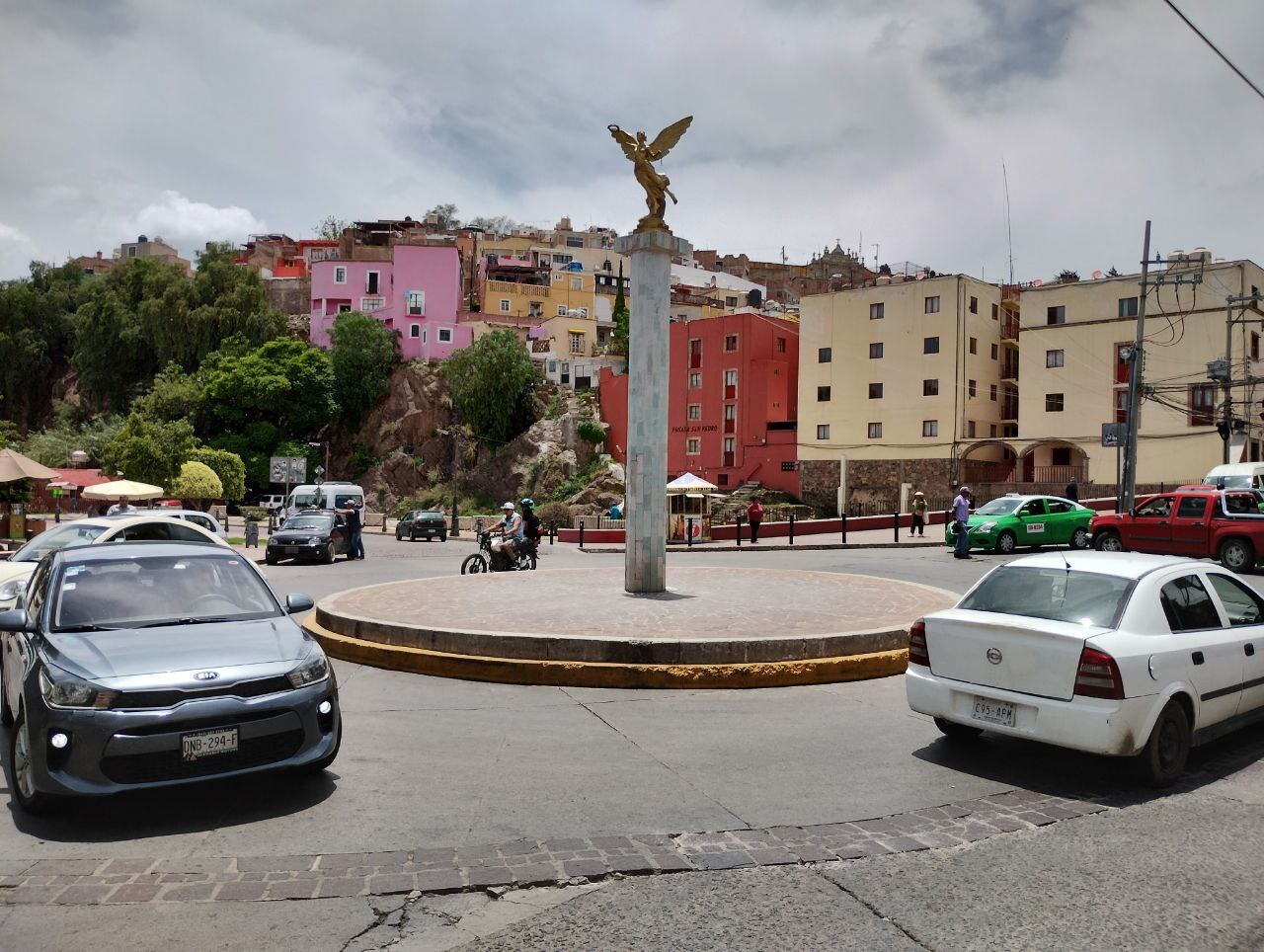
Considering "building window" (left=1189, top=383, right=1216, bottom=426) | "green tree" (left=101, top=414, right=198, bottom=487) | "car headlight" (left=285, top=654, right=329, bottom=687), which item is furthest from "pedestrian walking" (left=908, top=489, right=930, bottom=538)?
"green tree" (left=101, top=414, right=198, bottom=487)

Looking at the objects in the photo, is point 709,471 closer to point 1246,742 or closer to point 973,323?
point 973,323

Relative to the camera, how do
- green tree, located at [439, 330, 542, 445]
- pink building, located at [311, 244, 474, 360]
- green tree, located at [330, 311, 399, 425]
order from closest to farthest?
green tree, located at [439, 330, 542, 445] → green tree, located at [330, 311, 399, 425] → pink building, located at [311, 244, 474, 360]

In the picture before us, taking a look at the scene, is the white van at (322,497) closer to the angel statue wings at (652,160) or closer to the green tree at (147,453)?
the green tree at (147,453)

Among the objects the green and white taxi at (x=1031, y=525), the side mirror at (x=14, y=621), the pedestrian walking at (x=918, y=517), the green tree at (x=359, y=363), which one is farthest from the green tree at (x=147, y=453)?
the side mirror at (x=14, y=621)

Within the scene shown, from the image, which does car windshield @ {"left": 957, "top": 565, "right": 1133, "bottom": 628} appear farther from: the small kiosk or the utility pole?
the small kiosk

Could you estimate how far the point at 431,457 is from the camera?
238 feet

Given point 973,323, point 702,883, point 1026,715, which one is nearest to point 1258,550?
Answer: point 1026,715

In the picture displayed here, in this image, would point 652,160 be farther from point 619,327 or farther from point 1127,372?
point 619,327

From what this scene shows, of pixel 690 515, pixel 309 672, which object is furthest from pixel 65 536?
pixel 690 515

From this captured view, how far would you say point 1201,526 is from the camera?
19.5m

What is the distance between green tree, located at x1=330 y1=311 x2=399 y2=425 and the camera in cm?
7388

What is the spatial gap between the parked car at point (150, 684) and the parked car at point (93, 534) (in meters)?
5.41

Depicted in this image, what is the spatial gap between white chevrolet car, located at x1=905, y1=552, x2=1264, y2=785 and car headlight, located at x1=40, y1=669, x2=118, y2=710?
5.25 m

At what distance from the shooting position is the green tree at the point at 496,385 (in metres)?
68.2
